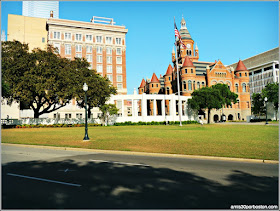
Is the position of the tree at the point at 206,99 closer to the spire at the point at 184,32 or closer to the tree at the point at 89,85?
the tree at the point at 89,85

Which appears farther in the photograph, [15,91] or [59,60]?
[59,60]

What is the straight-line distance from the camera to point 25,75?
34125mm

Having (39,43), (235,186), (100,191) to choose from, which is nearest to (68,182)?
(100,191)

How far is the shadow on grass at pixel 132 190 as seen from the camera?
Result: 5.02m

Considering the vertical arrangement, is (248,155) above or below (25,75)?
below

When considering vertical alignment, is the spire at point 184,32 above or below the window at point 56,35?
above

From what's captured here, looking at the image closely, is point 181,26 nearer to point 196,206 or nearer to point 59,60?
point 59,60

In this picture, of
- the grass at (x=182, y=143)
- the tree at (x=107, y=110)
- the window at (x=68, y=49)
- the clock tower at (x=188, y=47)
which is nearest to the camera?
the grass at (x=182, y=143)

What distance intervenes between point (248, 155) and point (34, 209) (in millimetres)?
10179

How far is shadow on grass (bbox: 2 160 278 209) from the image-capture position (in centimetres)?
502

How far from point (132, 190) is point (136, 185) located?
0.49 meters

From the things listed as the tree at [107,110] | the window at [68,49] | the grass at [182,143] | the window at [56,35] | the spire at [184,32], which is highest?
the spire at [184,32]

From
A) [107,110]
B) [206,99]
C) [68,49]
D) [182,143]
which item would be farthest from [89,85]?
[68,49]

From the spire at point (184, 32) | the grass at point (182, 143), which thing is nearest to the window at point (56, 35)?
the spire at point (184, 32)
